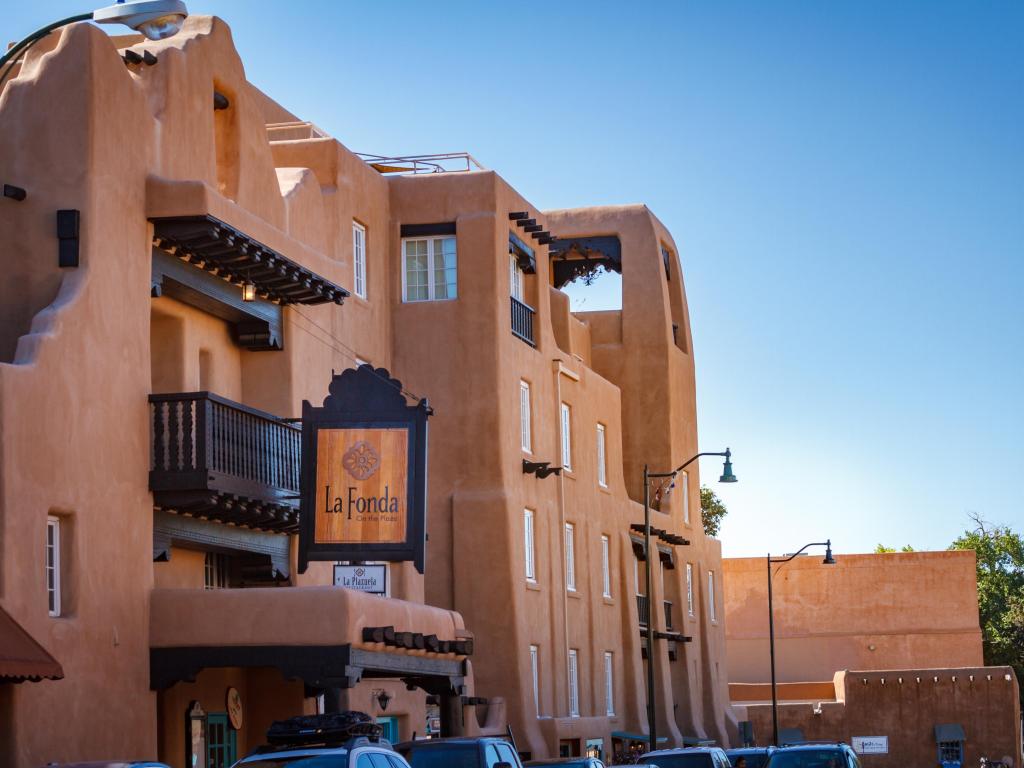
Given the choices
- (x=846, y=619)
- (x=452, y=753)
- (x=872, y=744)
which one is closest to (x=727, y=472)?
(x=452, y=753)

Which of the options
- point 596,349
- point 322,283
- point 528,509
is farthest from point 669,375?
point 322,283

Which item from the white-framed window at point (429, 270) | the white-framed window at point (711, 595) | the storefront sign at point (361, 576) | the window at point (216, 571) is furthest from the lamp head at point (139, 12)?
the white-framed window at point (711, 595)

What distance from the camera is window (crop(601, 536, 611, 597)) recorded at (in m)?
44.9

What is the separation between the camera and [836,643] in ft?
255

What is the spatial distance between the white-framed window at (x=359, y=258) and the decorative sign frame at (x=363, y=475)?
393 inches

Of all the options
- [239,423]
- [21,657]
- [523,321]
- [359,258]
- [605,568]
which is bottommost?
[21,657]

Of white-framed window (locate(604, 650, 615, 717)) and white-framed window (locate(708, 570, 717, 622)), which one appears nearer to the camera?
white-framed window (locate(604, 650, 615, 717))

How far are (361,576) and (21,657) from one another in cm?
1070

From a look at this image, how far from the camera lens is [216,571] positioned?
27.5 m

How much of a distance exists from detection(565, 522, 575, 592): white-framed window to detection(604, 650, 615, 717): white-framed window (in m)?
3.40

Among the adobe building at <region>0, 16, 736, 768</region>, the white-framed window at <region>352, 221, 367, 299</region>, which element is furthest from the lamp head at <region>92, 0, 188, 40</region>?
the white-framed window at <region>352, 221, 367, 299</region>

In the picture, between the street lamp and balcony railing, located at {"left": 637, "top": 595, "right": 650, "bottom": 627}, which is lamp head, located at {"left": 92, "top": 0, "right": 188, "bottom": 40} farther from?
balcony railing, located at {"left": 637, "top": 595, "right": 650, "bottom": 627}

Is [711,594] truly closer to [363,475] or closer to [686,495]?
[686,495]

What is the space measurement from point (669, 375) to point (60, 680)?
3354 centimetres
